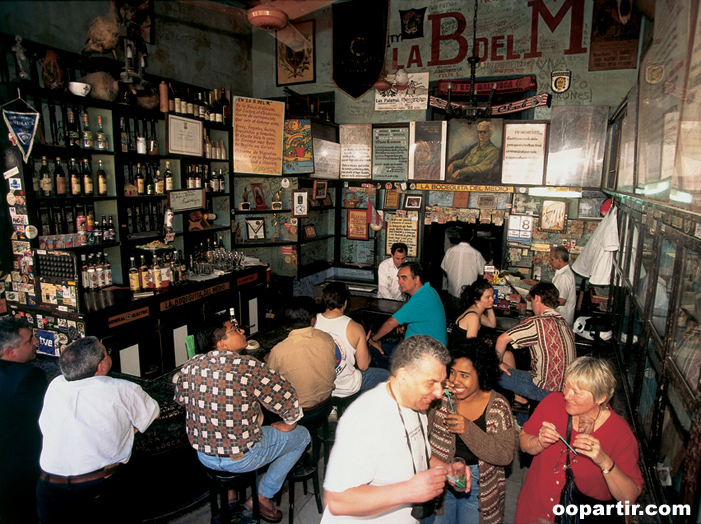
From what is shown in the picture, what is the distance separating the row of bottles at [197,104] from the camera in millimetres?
5629

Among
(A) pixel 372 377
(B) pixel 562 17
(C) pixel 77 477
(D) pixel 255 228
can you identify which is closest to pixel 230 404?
(C) pixel 77 477

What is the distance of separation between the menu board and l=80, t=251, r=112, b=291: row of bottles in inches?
191

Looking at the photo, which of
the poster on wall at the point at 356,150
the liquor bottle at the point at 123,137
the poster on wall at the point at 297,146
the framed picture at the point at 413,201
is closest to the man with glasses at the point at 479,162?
the framed picture at the point at 413,201

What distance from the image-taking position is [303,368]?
3.15 m

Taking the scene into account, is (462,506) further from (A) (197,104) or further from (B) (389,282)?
(A) (197,104)

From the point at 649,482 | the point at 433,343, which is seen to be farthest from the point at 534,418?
the point at 433,343

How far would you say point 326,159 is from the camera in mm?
8023

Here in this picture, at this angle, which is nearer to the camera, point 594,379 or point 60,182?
point 594,379

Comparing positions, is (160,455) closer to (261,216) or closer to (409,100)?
(261,216)

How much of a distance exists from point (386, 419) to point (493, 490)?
1.09 metres

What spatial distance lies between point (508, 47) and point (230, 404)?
287 inches

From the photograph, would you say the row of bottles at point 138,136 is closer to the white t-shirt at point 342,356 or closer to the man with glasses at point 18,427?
the man with glasses at point 18,427

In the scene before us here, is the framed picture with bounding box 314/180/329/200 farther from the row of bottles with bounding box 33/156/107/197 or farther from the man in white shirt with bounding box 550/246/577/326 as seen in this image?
the man in white shirt with bounding box 550/246/577/326

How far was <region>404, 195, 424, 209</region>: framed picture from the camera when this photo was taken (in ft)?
26.7
